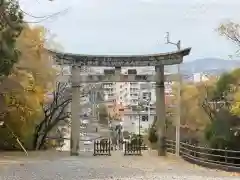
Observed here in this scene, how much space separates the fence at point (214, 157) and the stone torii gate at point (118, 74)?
3.58 m

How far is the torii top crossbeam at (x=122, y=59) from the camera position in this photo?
25.2 meters

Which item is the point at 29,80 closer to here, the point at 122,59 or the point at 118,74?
the point at 118,74

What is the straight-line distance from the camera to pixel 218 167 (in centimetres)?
1858

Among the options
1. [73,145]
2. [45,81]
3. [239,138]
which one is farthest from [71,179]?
[45,81]

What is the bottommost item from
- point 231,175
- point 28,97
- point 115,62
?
point 231,175

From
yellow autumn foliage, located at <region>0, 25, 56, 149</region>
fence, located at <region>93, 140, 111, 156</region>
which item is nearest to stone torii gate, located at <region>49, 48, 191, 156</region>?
fence, located at <region>93, 140, 111, 156</region>

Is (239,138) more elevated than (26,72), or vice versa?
(26,72)

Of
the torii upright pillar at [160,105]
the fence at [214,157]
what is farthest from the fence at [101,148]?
the fence at [214,157]

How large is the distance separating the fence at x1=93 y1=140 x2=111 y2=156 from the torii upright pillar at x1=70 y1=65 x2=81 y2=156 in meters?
1.06

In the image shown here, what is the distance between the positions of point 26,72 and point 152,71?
6.90m

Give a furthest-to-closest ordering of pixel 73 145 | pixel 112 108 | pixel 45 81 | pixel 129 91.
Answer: pixel 129 91
pixel 112 108
pixel 45 81
pixel 73 145

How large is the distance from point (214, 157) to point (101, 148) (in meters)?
8.16

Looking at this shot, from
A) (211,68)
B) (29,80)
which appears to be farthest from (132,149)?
(211,68)

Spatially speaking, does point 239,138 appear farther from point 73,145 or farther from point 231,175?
point 73,145
